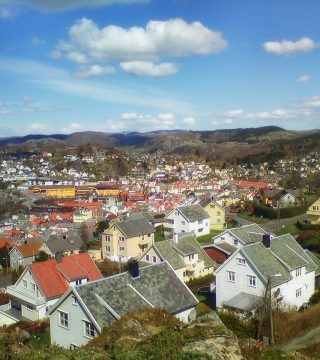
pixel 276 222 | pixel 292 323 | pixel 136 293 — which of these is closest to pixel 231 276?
pixel 292 323

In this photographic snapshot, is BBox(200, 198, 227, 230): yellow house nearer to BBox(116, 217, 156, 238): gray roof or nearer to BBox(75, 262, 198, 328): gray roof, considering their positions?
BBox(116, 217, 156, 238): gray roof

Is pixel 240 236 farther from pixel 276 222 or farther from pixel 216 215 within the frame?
pixel 276 222

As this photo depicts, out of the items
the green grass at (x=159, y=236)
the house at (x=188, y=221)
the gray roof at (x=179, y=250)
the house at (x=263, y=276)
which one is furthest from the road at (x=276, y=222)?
the house at (x=263, y=276)

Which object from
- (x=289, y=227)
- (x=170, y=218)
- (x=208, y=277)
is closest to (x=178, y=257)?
(x=208, y=277)

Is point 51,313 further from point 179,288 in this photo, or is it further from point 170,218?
point 170,218

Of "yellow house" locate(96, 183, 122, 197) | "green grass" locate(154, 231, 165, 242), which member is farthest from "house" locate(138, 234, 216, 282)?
"yellow house" locate(96, 183, 122, 197)

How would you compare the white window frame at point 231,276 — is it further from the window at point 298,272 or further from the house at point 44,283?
the house at point 44,283
